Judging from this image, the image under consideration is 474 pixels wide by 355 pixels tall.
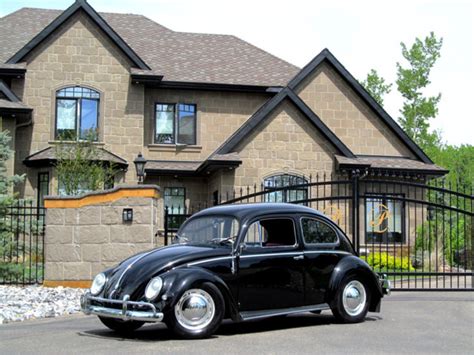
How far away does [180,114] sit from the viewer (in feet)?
87.8

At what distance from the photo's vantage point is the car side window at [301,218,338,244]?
988cm

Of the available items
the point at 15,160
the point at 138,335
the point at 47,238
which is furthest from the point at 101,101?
the point at 138,335

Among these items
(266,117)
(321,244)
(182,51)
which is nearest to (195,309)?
(321,244)

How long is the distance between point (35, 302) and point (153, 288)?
4.42 meters

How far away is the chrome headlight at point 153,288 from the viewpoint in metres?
8.24

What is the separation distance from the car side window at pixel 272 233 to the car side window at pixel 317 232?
0.21 meters

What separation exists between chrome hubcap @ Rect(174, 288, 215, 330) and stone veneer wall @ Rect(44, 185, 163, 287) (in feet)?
17.8

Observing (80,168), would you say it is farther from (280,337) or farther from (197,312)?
(280,337)

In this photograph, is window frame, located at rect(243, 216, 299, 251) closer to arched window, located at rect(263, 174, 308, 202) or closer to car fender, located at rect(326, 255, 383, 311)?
car fender, located at rect(326, 255, 383, 311)

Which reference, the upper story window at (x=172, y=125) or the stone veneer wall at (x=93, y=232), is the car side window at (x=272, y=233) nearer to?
the stone veneer wall at (x=93, y=232)

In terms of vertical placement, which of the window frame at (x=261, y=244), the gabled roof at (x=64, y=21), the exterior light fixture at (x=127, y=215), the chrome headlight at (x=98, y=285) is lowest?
the chrome headlight at (x=98, y=285)

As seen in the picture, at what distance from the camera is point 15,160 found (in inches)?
958

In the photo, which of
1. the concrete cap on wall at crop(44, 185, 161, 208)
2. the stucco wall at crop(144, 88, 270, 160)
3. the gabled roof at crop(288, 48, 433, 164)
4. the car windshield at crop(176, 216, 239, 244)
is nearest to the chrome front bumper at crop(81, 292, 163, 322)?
the car windshield at crop(176, 216, 239, 244)

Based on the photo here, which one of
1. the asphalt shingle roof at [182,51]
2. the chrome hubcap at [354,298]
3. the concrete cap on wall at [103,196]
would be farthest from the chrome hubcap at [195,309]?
the asphalt shingle roof at [182,51]
